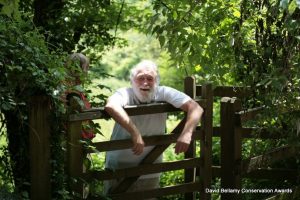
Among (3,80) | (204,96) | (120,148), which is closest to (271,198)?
(204,96)

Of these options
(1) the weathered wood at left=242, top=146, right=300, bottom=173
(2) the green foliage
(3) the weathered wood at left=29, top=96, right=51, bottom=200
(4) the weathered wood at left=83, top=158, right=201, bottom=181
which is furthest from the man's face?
(1) the weathered wood at left=242, top=146, right=300, bottom=173

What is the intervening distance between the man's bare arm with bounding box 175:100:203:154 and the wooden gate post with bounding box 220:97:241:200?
444 millimetres

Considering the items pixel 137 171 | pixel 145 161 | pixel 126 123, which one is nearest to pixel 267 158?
pixel 145 161

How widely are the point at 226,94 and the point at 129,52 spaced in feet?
Result: 59.2

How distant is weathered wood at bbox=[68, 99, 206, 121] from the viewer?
13.7ft

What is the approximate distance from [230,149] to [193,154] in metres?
0.72

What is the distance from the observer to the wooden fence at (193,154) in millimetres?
4250

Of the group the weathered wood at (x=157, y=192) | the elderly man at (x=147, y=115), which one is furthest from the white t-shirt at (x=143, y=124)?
the weathered wood at (x=157, y=192)

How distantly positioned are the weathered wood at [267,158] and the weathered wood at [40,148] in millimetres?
1985

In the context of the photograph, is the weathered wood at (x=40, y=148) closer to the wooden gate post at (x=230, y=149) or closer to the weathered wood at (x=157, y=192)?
the weathered wood at (x=157, y=192)

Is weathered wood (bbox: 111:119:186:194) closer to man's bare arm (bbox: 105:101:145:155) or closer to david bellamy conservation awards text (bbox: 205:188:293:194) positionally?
man's bare arm (bbox: 105:101:145:155)

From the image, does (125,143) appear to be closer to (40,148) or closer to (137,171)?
(137,171)

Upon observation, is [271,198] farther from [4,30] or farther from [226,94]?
[4,30]

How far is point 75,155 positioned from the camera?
4270 mm
